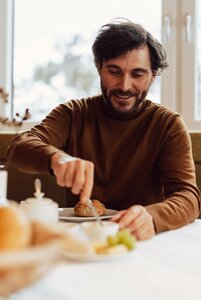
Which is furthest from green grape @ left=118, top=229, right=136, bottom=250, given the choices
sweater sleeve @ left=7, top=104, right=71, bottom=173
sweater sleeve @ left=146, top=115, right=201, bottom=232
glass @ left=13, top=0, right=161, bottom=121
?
glass @ left=13, top=0, right=161, bottom=121

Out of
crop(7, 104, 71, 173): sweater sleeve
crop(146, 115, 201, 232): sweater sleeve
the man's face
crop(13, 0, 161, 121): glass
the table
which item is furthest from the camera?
crop(13, 0, 161, 121): glass

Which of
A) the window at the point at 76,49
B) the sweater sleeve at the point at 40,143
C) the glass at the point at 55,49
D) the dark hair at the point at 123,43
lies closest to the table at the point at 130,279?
the sweater sleeve at the point at 40,143

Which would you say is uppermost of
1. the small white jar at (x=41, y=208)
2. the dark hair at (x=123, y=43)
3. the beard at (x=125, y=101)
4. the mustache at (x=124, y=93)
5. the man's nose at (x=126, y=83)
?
the dark hair at (x=123, y=43)

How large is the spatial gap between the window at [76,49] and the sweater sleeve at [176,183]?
0.79 m

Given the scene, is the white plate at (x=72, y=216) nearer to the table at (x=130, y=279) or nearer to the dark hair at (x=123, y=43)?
the table at (x=130, y=279)

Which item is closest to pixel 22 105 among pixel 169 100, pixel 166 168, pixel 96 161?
pixel 169 100

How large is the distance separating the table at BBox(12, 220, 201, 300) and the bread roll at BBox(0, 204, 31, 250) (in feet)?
0.68

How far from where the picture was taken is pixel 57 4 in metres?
2.81

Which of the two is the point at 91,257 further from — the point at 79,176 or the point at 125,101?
the point at 125,101

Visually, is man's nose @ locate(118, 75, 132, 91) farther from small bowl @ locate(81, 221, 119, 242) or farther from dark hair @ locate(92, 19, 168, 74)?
small bowl @ locate(81, 221, 119, 242)

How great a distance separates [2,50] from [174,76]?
3.60 ft

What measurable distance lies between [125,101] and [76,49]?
1.02 meters

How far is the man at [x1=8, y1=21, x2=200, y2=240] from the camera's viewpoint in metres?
1.71

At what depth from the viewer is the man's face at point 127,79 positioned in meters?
1.86
